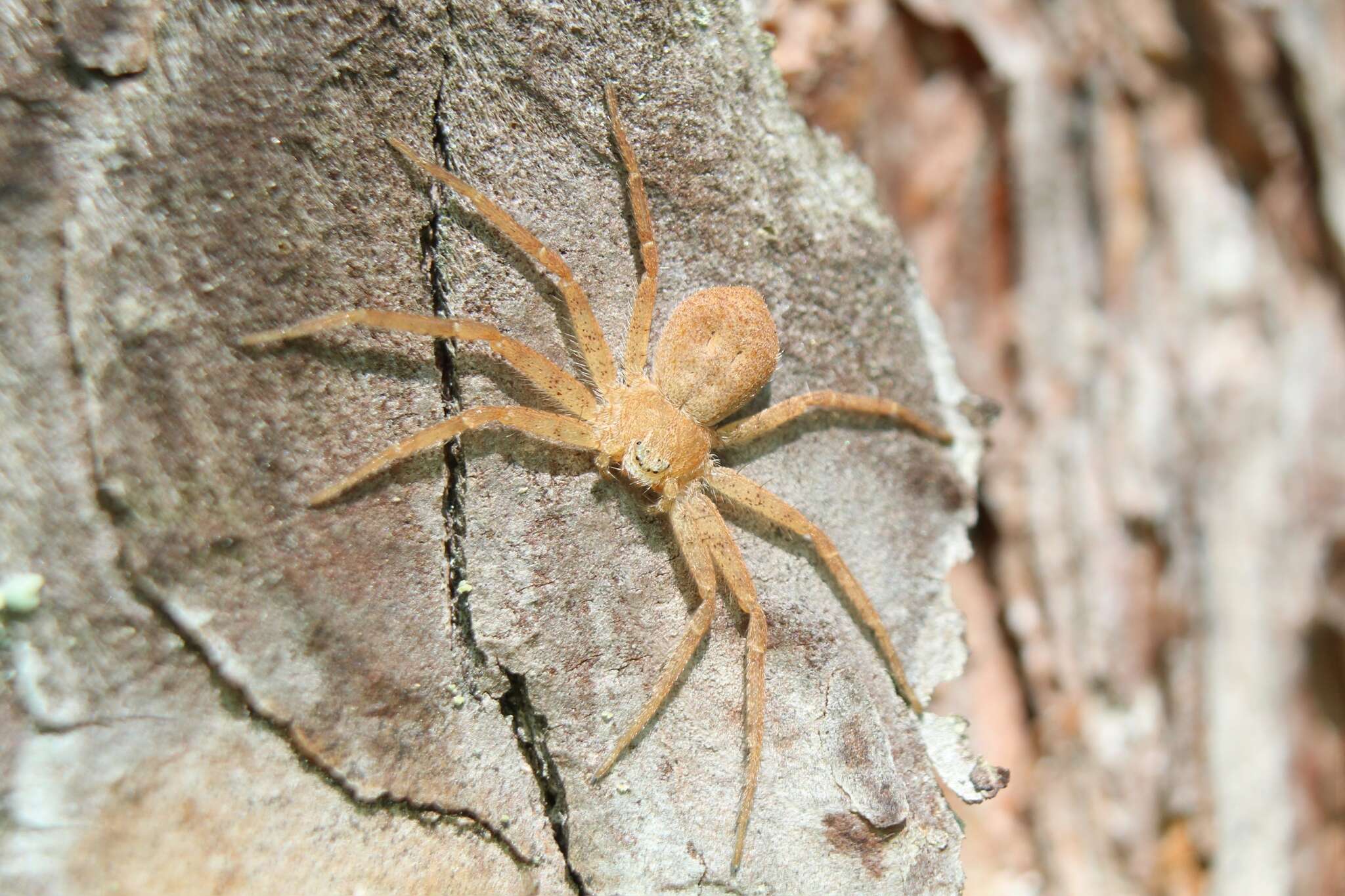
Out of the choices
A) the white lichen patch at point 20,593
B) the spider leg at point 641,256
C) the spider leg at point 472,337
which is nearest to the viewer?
the white lichen patch at point 20,593

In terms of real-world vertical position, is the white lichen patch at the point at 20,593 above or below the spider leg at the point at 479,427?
below

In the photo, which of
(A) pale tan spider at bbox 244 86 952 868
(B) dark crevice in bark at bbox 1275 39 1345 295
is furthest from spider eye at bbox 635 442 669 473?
(B) dark crevice in bark at bbox 1275 39 1345 295

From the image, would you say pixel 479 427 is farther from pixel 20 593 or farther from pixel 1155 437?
pixel 1155 437

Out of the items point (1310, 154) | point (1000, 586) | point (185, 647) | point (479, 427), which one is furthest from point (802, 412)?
point (1310, 154)

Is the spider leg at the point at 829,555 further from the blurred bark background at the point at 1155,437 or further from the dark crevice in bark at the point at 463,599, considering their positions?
the blurred bark background at the point at 1155,437

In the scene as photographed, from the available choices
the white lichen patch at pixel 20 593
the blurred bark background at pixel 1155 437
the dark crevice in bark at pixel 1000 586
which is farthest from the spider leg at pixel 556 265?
the dark crevice in bark at pixel 1000 586

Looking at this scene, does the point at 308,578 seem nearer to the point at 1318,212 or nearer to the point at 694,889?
the point at 694,889

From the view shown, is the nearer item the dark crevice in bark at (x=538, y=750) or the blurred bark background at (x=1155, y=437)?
the dark crevice in bark at (x=538, y=750)
